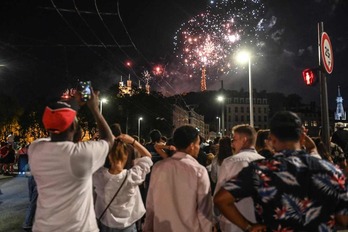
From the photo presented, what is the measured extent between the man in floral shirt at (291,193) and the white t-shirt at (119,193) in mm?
1981

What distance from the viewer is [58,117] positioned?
301cm

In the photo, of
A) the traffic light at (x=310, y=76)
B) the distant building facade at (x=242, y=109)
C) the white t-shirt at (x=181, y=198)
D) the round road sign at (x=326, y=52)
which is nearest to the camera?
the white t-shirt at (x=181, y=198)

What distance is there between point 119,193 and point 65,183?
1.59m

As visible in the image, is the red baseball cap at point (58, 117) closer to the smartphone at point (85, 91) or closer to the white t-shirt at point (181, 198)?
the smartphone at point (85, 91)

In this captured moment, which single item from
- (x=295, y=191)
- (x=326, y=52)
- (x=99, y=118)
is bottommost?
(x=295, y=191)

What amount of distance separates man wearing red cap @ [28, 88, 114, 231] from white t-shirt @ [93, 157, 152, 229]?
132 cm

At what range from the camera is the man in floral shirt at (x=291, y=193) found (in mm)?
2559

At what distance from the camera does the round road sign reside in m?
8.08

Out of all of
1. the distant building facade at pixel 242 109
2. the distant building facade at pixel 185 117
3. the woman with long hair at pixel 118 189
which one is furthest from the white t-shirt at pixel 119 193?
the distant building facade at pixel 242 109

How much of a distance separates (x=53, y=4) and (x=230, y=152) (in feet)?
33.4

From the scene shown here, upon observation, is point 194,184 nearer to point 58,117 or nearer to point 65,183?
point 65,183

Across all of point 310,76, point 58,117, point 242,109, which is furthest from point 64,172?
point 242,109

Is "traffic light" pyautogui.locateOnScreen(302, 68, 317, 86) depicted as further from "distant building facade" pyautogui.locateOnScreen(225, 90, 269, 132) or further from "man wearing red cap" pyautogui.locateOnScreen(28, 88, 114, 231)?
"distant building facade" pyautogui.locateOnScreen(225, 90, 269, 132)

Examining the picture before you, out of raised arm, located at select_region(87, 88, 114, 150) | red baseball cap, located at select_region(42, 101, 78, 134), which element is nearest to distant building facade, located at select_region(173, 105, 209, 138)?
raised arm, located at select_region(87, 88, 114, 150)
